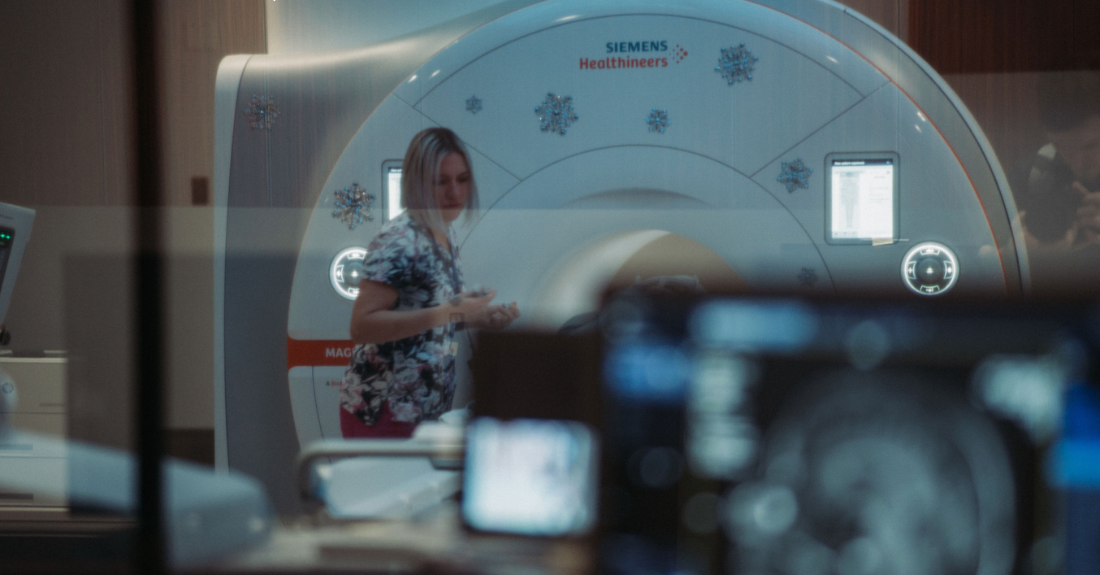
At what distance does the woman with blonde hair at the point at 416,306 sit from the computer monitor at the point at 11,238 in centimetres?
52

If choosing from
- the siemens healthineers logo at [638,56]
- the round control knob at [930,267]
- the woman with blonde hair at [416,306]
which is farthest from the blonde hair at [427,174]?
the round control knob at [930,267]

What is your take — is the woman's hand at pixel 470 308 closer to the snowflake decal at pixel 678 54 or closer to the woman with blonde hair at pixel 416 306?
the woman with blonde hair at pixel 416 306

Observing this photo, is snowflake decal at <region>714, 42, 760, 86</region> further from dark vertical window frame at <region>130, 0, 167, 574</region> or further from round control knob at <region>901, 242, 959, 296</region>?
dark vertical window frame at <region>130, 0, 167, 574</region>

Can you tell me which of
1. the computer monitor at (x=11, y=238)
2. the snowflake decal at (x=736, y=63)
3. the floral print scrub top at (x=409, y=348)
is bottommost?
the floral print scrub top at (x=409, y=348)

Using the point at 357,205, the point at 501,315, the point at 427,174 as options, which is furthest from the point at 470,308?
the point at 357,205

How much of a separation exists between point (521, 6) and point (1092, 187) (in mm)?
1208

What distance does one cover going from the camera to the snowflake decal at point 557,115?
58.2 inches

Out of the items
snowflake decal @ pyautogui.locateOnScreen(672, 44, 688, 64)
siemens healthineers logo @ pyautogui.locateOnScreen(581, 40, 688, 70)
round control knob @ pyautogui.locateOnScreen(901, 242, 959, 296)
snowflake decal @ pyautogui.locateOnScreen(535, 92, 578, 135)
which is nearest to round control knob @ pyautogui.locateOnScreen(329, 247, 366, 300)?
snowflake decal @ pyautogui.locateOnScreen(535, 92, 578, 135)

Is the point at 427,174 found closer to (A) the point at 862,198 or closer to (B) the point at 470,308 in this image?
(B) the point at 470,308

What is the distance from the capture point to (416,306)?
1.30m

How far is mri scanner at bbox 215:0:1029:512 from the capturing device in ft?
4.62

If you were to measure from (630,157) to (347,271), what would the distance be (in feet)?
2.13

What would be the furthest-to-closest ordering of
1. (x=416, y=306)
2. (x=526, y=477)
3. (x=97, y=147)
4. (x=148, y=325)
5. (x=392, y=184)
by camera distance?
(x=97, y=147)
(x=392, y=184)
(x=416, y=306)
(x=148, y=325)
(x=526, y=477)

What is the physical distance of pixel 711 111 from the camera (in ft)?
4.75
